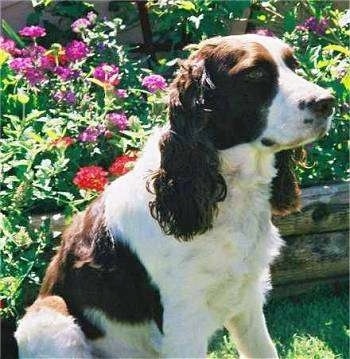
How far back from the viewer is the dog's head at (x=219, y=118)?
12.4 feet

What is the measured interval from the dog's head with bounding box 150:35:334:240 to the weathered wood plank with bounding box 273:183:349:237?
52.7 inches

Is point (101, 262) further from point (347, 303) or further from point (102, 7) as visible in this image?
point (102, 7)

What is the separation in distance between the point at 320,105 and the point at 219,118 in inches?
18.0

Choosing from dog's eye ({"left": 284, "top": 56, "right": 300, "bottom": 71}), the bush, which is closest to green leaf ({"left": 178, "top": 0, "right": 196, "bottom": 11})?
the bush

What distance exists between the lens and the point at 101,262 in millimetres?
4211

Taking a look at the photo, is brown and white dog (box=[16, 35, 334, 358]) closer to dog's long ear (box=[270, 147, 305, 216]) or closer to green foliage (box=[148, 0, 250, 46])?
dog's long ear (box=[270, 147, 305, 216])

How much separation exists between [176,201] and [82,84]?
2008 mm

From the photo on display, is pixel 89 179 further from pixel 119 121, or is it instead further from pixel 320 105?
pixel 320 105

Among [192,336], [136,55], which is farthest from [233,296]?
[136,55]

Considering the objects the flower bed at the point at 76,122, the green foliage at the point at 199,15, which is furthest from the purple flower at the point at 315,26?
the green foliage at the point at 199,15

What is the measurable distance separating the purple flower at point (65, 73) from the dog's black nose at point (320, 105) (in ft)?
7.69

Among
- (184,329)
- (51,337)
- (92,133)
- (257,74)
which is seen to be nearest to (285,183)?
(257,74)

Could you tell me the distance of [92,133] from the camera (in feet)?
17.4

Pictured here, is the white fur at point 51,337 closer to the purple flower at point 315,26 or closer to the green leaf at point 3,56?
the green leaf at point 3,56
